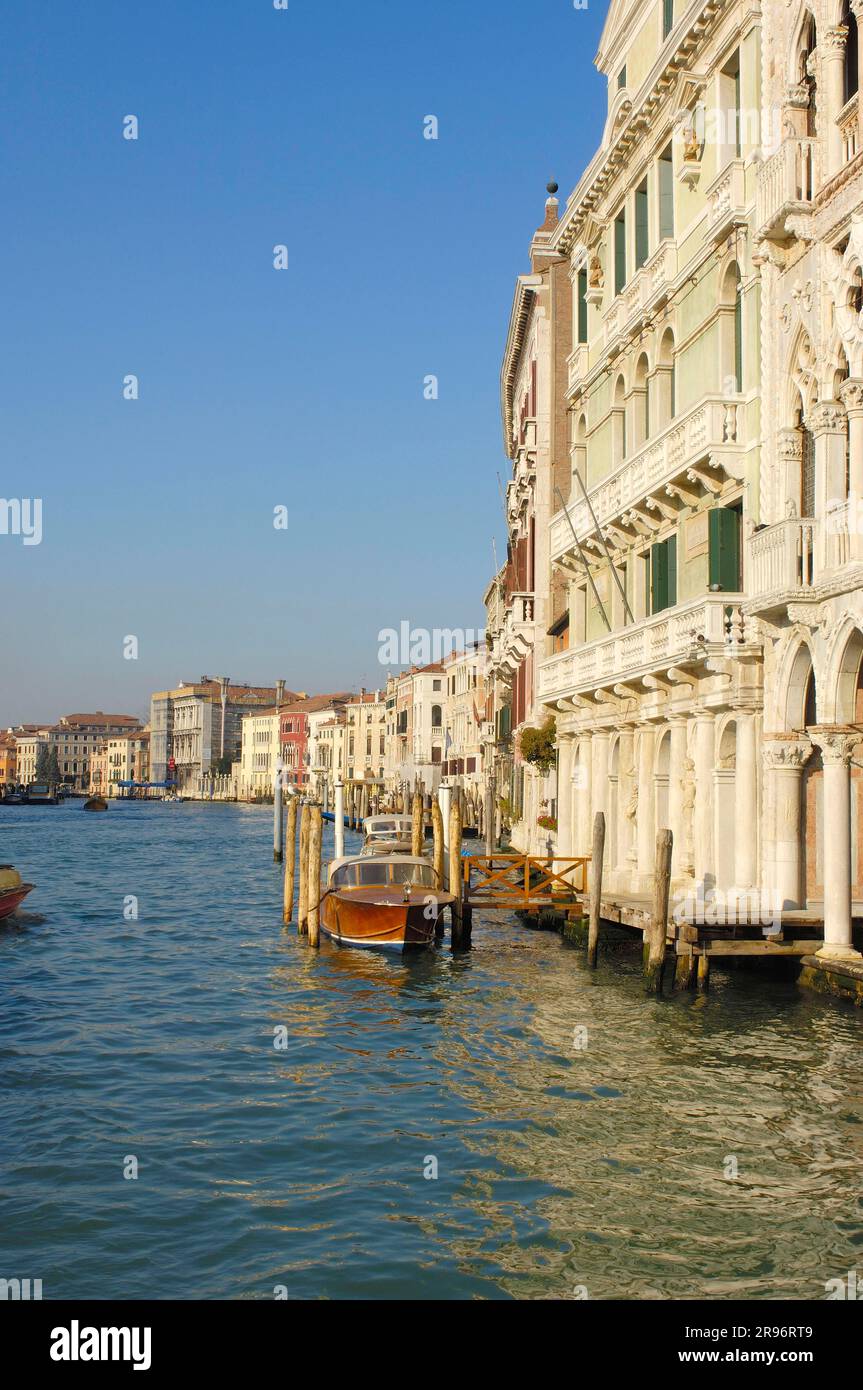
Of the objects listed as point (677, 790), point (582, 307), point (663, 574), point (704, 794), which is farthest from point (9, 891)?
point (582, 307)

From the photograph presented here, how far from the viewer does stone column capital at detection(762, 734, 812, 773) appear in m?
16.5

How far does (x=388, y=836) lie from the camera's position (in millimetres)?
47125

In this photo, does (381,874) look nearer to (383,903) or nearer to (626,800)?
(383,903)

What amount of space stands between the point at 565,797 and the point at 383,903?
6992mm

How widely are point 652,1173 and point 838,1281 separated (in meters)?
2.19

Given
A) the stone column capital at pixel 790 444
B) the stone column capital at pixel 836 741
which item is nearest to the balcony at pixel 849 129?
the stone column capital at pixel 790 444

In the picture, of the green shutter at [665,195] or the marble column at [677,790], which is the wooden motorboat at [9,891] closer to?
the marble column at [677,790]

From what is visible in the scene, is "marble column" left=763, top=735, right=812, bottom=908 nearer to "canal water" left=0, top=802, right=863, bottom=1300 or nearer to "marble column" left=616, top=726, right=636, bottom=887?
"canal water" left=0, top=802, right=863, bottom=1300

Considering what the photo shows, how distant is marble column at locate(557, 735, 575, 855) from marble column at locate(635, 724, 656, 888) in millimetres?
4983

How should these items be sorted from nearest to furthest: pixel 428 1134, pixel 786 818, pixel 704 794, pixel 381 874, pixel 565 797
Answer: pixel 428 1134 < pixel 786 818 < pixel 704 794 < pixel 381 874 < pixel 565 797

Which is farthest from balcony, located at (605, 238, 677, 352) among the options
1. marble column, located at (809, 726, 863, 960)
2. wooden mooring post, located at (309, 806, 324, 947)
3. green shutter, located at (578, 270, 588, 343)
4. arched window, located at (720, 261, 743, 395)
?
wooden mooring post, located at (309, 806, 324, 947)

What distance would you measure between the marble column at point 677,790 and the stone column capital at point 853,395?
6.14 meters

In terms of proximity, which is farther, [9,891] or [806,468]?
[9,891]
